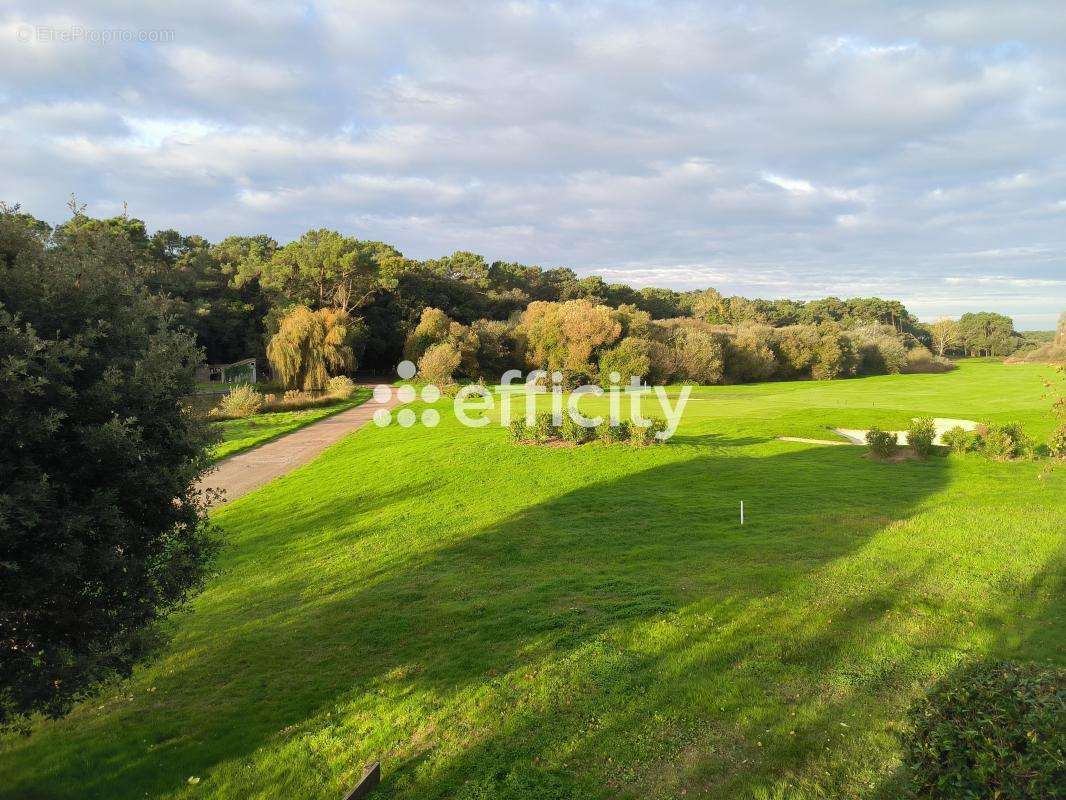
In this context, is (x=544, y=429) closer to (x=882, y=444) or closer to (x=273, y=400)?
(x=882, y=444)

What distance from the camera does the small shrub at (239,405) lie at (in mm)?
32969

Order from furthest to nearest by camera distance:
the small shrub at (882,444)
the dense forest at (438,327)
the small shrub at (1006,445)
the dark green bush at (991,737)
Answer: the dense forest at (438,327), the small shrub at (882,444), the small shrub at (1006,445), the dark green bush at (991,737)

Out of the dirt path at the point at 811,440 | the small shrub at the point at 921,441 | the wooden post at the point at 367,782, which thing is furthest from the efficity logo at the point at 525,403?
the wooden post at the point at 367,782

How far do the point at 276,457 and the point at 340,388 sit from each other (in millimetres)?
17554

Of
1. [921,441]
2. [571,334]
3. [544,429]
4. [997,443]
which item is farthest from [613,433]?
[571,334]

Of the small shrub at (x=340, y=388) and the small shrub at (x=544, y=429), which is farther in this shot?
the small shrub at (x=340, y=388)

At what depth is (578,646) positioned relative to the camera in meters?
7.52

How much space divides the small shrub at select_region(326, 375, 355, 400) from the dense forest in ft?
11.2

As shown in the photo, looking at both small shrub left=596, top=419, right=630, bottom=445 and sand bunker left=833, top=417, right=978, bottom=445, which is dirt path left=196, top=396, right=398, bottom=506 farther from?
sand bunker left=833, top=417, right=978, bottom=445

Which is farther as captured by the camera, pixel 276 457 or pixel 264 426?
pixel 264 426

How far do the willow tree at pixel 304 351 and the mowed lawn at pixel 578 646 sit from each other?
90.0 ft

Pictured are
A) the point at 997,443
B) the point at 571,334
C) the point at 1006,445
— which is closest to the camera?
the point at 1006,445

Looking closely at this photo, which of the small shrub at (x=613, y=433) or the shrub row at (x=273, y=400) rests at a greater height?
the shrub row at (x=273, y=400)

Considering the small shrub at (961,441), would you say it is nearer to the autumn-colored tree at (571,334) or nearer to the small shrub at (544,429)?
the small shrub at (544,429)
